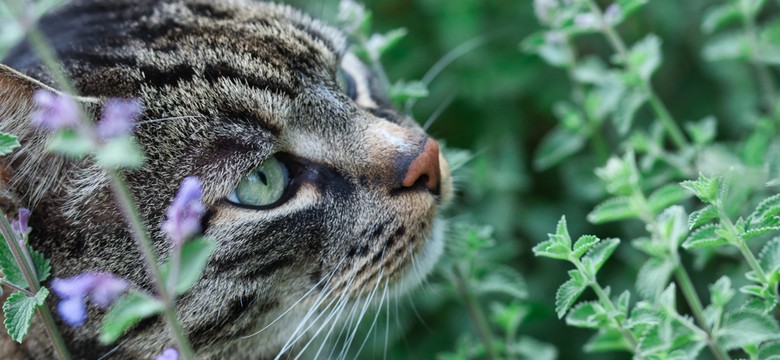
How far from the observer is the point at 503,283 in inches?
66.7

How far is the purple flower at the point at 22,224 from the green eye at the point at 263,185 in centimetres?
34

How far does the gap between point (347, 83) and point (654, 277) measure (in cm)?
81

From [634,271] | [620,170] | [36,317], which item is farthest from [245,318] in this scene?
[634,271]

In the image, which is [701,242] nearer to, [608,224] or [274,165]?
[274,165]

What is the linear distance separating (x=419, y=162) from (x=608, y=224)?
1152 millimetres

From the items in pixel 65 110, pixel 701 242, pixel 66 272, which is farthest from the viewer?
pixel 66 272

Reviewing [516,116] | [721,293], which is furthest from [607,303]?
[516,116]

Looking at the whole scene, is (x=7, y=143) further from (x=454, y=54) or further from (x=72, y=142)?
(x=454, y=54)

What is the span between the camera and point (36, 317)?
1443mm

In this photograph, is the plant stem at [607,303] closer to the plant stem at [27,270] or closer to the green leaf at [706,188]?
the green leaf at [706,188]

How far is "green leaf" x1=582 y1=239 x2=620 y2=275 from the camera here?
127cm

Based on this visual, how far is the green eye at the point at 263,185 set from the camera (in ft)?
4.84

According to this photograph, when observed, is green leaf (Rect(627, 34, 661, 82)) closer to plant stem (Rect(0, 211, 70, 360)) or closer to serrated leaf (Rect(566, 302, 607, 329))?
serrated leaf (Rect(566, 302, 607, 329))

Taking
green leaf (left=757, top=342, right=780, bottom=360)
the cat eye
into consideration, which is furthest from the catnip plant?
the cat eye
